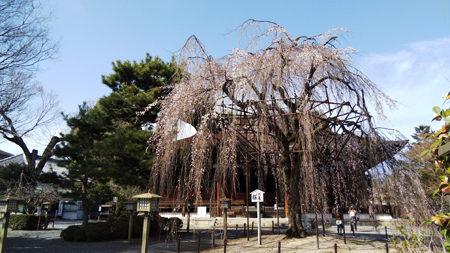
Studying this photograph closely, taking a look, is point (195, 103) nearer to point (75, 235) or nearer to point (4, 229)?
point (4, 229)

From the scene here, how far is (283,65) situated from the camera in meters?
8.05

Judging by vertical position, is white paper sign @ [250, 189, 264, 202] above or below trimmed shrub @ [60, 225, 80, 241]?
above

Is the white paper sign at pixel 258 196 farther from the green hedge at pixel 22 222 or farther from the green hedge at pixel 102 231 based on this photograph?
the green hedge at pixel 22 222

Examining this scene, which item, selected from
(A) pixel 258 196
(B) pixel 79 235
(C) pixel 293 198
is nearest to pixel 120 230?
(B) pixel 79 235

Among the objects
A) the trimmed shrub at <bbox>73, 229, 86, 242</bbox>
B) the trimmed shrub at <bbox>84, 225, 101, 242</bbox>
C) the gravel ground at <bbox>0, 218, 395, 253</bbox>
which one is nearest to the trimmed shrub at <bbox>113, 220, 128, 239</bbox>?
the gravel ground at <bbox>0, 218, 395, 253</bbox>

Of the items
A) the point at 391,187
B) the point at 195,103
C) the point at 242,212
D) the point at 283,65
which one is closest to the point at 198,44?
the point at 195,103

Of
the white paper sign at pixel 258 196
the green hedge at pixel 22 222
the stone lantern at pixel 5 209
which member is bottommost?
the green hedge at pixel 22 222

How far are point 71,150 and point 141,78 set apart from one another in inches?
182

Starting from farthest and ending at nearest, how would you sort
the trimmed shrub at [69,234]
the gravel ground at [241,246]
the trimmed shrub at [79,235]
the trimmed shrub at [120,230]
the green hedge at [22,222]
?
the green hedge at [22,222], the trimmed shrub at [120,230], the trimmed shrub at [69,234], the trimmed shrub at [79,235], the gravel ground at [241,246]

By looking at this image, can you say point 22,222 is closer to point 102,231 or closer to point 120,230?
point 102,231

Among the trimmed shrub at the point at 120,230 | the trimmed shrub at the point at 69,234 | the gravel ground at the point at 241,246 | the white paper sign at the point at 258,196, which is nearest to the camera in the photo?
the gravel ground at the point at 241,246

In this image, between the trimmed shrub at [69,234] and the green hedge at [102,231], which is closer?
the green hedge at [102,231]

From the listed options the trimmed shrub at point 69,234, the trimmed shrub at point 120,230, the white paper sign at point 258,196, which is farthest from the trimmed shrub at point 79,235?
the white paper sign at point 258,196

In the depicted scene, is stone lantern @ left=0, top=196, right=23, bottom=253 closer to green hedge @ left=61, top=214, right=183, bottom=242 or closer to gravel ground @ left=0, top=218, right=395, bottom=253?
gravel ground @ left=0, top=218, right=395, bottom=253
